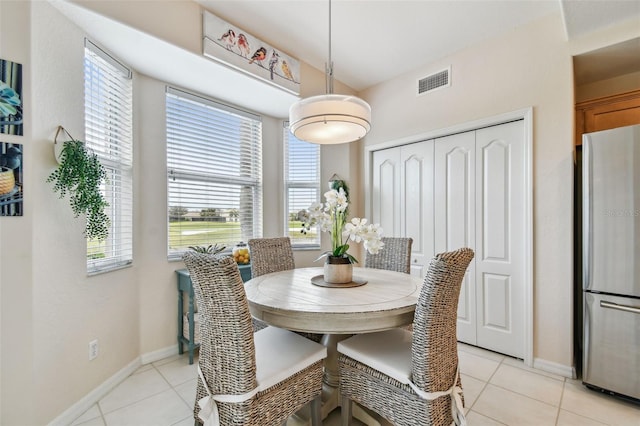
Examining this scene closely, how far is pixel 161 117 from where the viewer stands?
2.59m

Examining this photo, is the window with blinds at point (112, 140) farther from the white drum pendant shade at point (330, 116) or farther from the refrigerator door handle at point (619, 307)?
the refrigerator door handle at point (619, 307)

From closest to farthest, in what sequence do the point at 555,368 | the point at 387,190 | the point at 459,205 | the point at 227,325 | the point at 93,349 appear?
the point at 227,325, the point at 93,349, the point at 555,368, the point at 459,205, the point at 387,190

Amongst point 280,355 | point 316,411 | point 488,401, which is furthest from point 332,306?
point 488,401

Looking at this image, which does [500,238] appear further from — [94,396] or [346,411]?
[94,396]

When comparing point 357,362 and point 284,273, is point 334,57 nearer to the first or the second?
point 284,273

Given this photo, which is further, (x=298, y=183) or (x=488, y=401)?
(x=298, y=183)

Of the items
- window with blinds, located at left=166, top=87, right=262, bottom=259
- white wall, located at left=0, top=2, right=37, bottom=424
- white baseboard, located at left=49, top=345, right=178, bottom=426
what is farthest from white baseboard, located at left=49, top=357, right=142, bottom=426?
window with blinds, located at left=166, top=87, right=262, bottom=259

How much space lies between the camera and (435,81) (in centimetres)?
298

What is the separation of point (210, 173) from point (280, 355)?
2.13m

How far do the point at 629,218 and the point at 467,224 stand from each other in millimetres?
1087

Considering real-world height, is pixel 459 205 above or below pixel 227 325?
above

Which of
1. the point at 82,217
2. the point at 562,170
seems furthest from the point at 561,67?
the point at 82,217

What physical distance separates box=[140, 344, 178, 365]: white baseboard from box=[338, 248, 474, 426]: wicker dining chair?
1.88m

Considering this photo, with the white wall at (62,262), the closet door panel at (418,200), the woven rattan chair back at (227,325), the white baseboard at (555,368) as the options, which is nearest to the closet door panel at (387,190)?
the closet door panel at (418,200)
